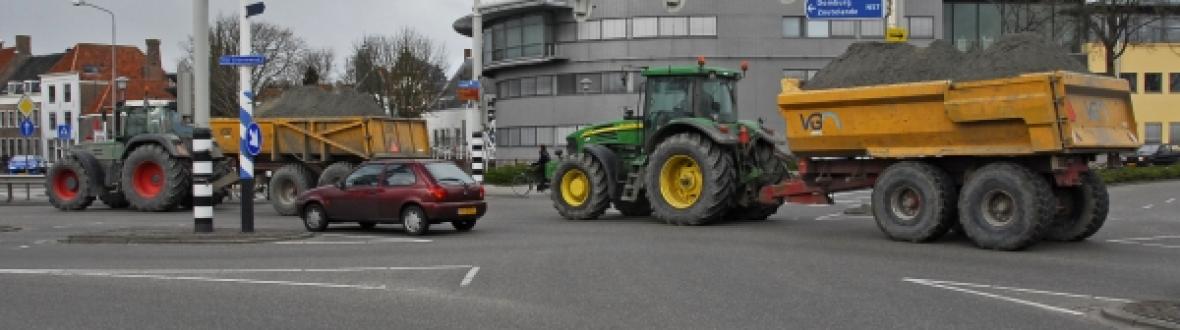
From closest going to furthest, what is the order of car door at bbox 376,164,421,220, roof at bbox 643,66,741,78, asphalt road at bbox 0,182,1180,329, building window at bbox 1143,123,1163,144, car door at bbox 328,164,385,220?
asphalt road at bbox 0,182,1180,329 → car door at bbox 376,164,421,220 → car door at bbox 328,164,385,220 → roof at bbox 643,66,741,78 → building window at bbox 1143,123,1163,144

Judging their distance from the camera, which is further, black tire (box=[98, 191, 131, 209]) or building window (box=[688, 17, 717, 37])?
building window (box=[688, 17, 717, 37])

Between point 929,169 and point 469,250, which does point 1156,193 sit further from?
point 469,250

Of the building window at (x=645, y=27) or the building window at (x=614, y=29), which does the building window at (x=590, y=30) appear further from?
the building window at (x=645, y=27)

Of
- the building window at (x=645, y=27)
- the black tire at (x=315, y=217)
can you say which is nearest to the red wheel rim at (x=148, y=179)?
the black tire at (x=315, y=217)

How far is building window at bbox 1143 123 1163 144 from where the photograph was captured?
6738cm

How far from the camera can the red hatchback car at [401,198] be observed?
1817 cm

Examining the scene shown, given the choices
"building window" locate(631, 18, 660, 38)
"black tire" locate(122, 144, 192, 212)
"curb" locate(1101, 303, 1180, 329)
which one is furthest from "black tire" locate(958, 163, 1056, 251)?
"building window" locate(631, 18, 660, 38)

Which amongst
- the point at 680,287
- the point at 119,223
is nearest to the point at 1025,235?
the point at 680,287

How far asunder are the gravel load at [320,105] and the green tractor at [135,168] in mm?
1659

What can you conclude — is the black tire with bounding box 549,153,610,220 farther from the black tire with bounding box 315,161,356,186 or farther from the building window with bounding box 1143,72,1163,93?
the building window with bounding box 1143,72,1163,93

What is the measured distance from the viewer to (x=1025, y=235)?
570 inches

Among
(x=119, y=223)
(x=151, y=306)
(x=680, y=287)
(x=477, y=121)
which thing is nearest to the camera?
(x=151, y=306)

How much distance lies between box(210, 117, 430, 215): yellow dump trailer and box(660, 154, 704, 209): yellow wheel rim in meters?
6.94

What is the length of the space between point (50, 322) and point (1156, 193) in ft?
99.1
